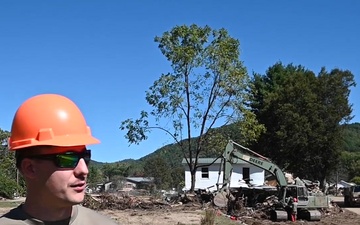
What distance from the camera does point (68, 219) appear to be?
214cm

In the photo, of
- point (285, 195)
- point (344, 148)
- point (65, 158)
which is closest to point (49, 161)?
point (65, 158)

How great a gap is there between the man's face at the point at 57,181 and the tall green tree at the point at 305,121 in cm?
4947

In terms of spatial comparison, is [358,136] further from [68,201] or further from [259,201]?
[68,201]

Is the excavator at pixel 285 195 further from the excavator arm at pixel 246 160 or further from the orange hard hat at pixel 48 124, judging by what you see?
the orange hard hat at pixel 48 124

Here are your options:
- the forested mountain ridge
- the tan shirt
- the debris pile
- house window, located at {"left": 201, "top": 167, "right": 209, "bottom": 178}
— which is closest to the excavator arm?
the debris pile

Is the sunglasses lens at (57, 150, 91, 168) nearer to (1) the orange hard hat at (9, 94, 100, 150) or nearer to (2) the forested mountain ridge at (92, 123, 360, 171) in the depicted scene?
(1) the orange hard hat at (9, 94, 100, 150)

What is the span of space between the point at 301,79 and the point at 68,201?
177 ft

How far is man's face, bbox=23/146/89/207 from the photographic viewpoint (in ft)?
6.79

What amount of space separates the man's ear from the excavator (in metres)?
25.1

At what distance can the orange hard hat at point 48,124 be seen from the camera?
2084 mm

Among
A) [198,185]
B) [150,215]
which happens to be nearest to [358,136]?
[198,185]

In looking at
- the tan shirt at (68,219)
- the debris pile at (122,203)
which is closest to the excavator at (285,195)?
the debris pile at (122,203)

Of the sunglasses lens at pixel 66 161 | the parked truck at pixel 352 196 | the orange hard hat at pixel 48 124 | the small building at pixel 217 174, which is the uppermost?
the small building at pixel 217 174

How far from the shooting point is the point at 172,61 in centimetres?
3822
